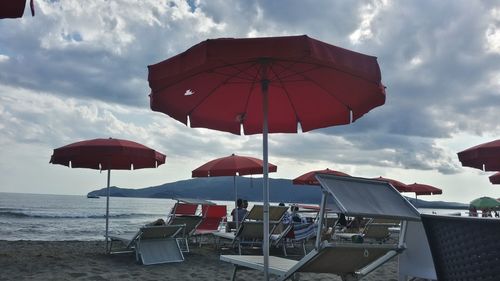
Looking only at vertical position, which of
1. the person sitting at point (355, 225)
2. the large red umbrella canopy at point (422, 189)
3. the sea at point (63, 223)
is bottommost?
the sea at point (63, 223)

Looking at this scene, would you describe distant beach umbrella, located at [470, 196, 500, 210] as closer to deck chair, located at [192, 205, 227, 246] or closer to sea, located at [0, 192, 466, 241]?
sea, located at [0, 192, 466, 241]

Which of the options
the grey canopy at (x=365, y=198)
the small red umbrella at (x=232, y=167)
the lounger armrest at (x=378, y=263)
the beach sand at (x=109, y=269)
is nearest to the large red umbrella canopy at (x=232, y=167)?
the small red umbrella at (x=232, y=167)

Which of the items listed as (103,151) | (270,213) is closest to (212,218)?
(270,213)

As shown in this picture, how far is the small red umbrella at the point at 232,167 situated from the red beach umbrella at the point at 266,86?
18.0ft

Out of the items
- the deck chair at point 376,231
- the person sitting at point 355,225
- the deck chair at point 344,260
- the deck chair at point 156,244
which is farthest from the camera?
the person sitting at point 355,225

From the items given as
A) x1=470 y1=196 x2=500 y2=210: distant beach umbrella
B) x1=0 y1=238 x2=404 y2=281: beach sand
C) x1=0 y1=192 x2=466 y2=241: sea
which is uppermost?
x1=470 y1=196 x2=500 y2=210: distant beach umbrella

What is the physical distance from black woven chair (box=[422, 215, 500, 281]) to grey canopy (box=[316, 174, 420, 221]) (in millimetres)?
915

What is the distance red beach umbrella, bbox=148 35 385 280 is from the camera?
3.38m

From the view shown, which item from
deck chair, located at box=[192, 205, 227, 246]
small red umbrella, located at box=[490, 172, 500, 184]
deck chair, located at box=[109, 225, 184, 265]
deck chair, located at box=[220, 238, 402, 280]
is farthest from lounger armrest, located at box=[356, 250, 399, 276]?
small red umbrella, located at box=[490, 172, 500, 184]

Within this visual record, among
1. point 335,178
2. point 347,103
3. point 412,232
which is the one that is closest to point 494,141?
point 347,103

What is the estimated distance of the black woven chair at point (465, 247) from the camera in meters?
1.56

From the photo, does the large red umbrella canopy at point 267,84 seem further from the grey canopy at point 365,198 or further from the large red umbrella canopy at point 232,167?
the large red umbrella canopy at point 232,167

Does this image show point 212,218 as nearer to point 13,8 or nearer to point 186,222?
point 186,222

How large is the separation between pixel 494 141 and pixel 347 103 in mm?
4399
